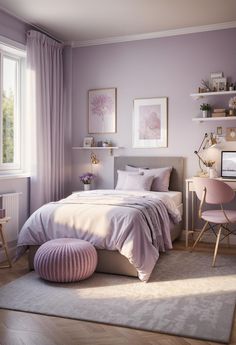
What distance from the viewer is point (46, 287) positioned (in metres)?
3.17

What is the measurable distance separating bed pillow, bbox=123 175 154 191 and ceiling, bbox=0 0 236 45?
6.26 ft

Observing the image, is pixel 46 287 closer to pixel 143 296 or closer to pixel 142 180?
pixel 143 296

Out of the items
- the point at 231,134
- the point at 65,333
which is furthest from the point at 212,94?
the point at 65,333

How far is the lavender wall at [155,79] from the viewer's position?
4.85 m

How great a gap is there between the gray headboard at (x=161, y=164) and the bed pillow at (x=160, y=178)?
125mm

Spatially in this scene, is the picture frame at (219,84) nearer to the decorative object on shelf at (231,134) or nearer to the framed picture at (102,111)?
the decorative object on shelf at (231,134)

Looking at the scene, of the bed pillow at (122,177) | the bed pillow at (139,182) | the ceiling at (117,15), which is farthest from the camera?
the bed pillow at (122,177)

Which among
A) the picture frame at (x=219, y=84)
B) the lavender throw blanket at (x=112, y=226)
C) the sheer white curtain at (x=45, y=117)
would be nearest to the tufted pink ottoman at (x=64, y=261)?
the lavender throw blanket at (x=112, y=226)

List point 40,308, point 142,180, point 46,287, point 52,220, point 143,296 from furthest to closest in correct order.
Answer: point 142,180, point 52,220, point 46,287, point 143,296, point 40,308

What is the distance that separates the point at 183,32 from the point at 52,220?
3.02 metres

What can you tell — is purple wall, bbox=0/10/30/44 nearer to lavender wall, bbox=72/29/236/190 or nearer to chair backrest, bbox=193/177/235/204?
lavender wall, bbox=72/29/236/190

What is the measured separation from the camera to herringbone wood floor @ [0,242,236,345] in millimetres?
2277

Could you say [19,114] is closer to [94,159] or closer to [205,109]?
[94,159]

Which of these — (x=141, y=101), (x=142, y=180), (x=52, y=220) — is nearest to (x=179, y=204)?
(x=142, y=180)
